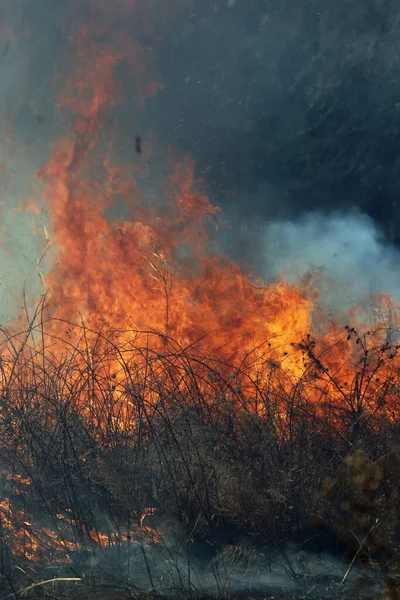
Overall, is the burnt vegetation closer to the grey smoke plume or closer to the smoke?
the smoke

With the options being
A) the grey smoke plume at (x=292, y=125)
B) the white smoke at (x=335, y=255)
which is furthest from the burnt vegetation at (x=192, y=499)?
the grey smoke plume at (x=292, y=125)

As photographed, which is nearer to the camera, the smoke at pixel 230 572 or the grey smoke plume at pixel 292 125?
the smoke at pixel 230 572

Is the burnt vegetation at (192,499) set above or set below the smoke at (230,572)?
above

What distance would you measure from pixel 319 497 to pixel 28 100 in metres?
8.87

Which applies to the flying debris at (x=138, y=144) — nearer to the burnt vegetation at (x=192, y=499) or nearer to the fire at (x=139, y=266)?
the fire at (x=139, y=266)

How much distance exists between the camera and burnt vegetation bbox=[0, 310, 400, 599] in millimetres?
4762

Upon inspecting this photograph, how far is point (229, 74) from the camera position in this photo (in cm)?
946

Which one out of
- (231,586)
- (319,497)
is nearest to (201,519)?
(231,586)

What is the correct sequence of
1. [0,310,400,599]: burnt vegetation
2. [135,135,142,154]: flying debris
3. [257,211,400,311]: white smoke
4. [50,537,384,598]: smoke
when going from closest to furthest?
[50,537,384,598]: smoke
[0,310,400,599]: burnt vegetation
[257,211,400,311]: white smoke
[135,135,142,154]: flying debris

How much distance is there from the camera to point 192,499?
206 inches

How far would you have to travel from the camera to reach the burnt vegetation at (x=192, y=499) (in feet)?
15.6

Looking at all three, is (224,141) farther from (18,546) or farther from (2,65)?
(18,546)

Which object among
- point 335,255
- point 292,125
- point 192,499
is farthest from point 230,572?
point 292,125

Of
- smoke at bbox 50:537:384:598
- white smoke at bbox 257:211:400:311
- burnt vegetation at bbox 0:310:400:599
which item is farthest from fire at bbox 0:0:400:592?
smoke at bbox 50:537:384:598
